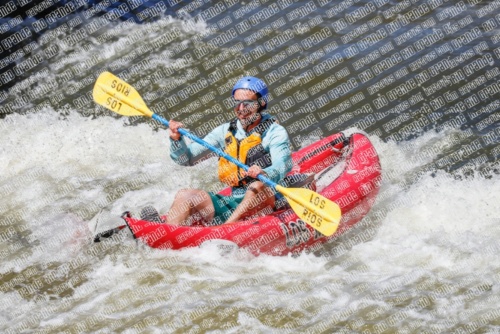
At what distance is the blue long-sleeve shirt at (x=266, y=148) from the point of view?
5.87m

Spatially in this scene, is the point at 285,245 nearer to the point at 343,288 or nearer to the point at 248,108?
the point at 343,288

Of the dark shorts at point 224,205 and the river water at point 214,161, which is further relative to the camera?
the dark shorts at point 224,205

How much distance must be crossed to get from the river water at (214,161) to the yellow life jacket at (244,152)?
61cm

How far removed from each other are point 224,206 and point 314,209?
32.2 inches

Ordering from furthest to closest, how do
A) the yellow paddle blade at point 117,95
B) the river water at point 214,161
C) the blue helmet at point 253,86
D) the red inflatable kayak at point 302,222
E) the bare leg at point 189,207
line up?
the yellow paddle blade at point 117,95
the bare leg at point 189,207
the blue helmet at point 253,86
the red inflatable kayak at point 302,222
the river water at point 214,161

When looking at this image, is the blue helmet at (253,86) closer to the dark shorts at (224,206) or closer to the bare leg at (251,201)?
the bare leg at (251,201)

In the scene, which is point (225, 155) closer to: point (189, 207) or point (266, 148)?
point (266, 148)

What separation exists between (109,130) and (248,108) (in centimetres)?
321

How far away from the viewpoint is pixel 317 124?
866 cm

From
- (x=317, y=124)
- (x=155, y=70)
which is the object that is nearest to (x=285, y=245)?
(x=317, y=124)

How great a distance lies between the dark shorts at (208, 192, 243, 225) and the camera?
6133mm

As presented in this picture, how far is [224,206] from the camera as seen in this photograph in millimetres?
6156

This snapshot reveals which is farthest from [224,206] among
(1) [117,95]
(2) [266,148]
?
(1) [117,95]

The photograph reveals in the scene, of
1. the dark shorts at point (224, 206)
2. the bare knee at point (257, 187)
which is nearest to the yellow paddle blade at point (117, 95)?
the dark shorts at point (224, 206)
